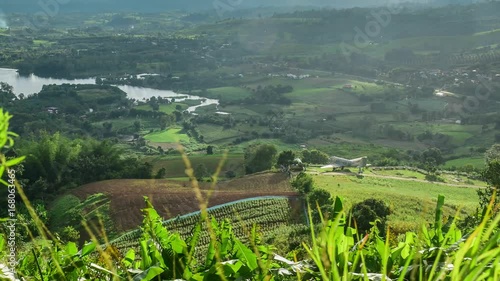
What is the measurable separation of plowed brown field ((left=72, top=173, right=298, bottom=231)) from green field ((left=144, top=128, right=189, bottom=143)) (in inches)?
1009

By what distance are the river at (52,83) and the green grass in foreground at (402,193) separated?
3835 centimetres

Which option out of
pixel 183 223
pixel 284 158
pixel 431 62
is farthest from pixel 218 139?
pixel 431 62

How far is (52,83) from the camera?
69188 mm

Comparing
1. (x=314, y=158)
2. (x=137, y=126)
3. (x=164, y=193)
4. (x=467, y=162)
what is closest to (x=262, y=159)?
(x=314, y=158)

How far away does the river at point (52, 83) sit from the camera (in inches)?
2552

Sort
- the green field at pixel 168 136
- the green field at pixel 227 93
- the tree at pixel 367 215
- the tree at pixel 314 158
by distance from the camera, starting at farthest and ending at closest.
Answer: the green field at pixel 227 93 → the green field at pixel 168 136 → the tree at pixel 314 158 → the tree at pixel 367 215

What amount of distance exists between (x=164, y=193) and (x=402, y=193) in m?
9.61

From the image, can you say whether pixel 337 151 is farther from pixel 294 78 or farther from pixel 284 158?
pixel 294 78

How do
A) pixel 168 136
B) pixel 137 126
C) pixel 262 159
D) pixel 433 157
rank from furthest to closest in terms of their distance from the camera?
pixel 137 126, pixel 168 136, pixel 433 157, pixel 262 159

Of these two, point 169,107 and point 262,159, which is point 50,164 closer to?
point 262,159

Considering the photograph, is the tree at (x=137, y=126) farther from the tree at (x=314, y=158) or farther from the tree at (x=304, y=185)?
the tree at (x=304, y=185)

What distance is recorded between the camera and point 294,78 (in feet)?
245

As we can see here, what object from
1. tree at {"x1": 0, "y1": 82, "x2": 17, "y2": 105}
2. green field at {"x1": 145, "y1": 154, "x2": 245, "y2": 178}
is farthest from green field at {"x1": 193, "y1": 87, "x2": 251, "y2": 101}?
green field at {"x1": 145, "y1": 154, "x2": 245, "y2": 178}

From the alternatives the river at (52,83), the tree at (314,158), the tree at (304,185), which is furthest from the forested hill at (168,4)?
the tree at (304,185)
